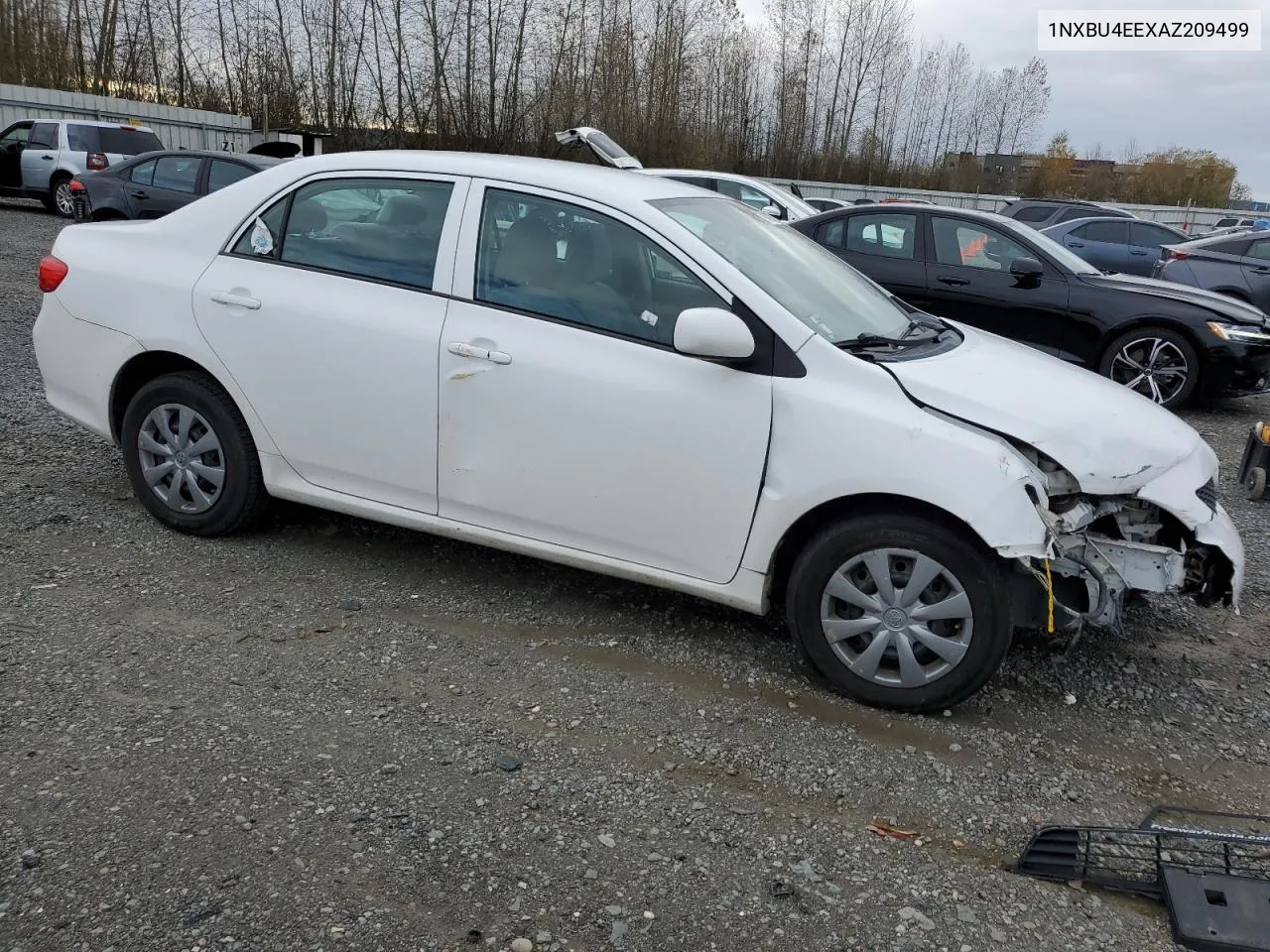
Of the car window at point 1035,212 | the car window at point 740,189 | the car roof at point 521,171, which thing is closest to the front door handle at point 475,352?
the car roof at point 521,171

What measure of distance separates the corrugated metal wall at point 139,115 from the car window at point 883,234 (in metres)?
24.1

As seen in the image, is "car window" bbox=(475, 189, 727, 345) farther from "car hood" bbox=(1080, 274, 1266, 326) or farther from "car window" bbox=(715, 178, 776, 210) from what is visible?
"car window" bbox=(715, 178, 776, 210)

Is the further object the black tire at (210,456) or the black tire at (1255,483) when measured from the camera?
the black tire at (1255,483)

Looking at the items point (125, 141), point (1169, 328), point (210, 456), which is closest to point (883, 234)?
point (1169, 328)

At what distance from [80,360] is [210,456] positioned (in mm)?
807

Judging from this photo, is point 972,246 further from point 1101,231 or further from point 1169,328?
point 1101,231

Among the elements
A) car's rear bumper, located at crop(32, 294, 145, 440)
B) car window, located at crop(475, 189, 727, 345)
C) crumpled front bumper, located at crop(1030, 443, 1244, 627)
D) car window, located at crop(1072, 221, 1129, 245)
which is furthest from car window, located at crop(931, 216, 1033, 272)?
car window, located at crop(1072, 221, 1129, 245)

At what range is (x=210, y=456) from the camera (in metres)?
4.45

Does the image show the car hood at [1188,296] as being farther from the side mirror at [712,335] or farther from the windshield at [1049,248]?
the side mirror at [712,335]

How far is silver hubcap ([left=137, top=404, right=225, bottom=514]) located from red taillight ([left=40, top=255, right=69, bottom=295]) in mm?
788

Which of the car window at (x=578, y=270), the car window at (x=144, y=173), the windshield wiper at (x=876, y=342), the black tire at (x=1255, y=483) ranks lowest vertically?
the black tire at (x=1255, y=483)

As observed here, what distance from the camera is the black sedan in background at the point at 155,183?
44.4 feet

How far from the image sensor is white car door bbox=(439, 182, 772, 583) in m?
3.52

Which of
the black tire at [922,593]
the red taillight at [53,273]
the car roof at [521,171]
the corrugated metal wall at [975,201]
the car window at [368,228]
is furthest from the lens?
the corrugated metal wall at [975,201]
